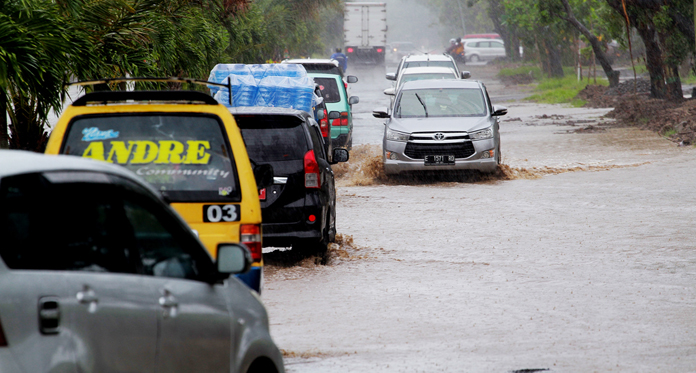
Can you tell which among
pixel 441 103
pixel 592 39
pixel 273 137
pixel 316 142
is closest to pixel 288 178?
pixel 273 137

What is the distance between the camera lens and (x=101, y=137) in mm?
5969

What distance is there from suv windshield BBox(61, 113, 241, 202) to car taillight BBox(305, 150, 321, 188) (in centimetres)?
311

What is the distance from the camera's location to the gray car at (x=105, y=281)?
2730 millimetres

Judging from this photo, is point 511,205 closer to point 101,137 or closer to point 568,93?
point 101,137

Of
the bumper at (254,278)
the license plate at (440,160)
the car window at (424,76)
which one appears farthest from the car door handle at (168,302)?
the car window at (424,76)

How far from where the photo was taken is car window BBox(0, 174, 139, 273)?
9.20ft

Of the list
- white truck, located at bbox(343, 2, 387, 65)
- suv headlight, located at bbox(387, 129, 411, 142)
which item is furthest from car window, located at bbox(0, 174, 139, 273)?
white truck, located at bbox(343, 2, 387, 65)

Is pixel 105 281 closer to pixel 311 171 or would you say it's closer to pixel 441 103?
pixel 311 171

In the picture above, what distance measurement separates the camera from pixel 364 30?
6694cm

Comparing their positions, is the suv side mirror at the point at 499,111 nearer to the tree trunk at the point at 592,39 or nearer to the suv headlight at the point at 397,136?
the suv headlight at the point at 397,136

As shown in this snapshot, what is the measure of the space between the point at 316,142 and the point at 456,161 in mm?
6916

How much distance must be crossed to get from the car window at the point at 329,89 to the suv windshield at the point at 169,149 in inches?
553

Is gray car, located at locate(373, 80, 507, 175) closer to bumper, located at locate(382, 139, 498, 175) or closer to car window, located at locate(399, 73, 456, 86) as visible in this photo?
bumper, located at locate(382, 139, 498, 175)

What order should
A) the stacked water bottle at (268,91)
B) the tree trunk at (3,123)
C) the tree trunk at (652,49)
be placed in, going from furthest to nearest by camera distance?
1. the tree trunk at (652,49)
2. the stacked water bottle at (268,91)
3. the tree trunk at (3,123)
